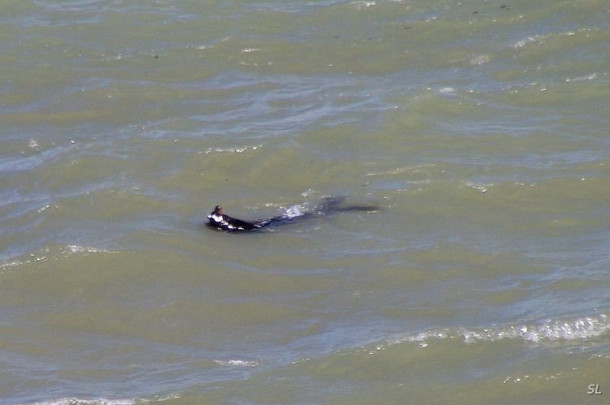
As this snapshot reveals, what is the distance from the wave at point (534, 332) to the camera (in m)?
8.43

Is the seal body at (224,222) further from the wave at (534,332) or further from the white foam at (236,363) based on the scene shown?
the wave at (534,332)

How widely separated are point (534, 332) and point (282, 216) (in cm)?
347

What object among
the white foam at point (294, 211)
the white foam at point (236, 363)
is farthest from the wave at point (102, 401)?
the white foam at point (294, 211)

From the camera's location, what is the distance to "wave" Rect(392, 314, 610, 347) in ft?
27.7

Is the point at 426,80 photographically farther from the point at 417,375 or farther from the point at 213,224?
the point at 417,375

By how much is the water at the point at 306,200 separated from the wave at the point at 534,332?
2cm

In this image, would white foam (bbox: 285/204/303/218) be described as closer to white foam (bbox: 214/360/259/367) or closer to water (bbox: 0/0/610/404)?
water (bbox: 0/0/610/404)

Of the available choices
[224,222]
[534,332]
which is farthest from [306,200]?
[534,332]

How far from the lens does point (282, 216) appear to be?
36.7ft

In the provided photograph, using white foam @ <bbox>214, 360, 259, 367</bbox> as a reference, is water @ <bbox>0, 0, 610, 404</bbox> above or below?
above

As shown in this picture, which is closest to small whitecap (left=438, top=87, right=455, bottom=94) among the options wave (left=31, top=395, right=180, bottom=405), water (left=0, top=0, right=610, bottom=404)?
water (left=0, top=0, right=610, bottom=404)

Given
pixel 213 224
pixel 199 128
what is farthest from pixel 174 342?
pixel 199 128

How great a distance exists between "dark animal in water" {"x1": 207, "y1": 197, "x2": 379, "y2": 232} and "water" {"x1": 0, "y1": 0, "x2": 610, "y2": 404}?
123 mm

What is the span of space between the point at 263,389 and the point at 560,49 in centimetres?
892
